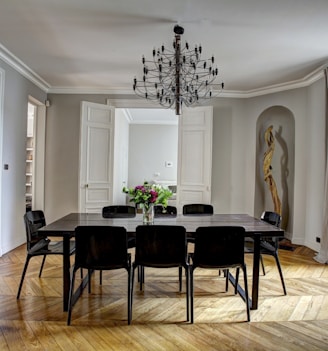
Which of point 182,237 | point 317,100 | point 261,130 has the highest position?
point 317,100

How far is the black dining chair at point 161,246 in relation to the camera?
93.3 inches

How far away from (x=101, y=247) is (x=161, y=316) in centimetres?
78

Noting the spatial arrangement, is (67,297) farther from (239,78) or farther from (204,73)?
(239,78)

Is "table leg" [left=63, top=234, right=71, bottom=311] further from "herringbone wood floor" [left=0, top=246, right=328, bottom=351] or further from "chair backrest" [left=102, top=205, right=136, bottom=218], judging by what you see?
"chair backrest" [left=102, top=205, right=136, bottom=218]

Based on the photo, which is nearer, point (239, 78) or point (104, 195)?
point (239, 78)

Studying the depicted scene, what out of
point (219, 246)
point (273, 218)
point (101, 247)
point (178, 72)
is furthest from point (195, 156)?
point (101, 247)

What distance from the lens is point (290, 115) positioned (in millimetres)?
5371

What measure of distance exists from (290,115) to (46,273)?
4759 mm

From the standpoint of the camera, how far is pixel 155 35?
3.36 meters

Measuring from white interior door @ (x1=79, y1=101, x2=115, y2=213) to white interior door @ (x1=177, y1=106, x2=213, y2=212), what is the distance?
1.32m

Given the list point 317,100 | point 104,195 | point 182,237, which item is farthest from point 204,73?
point 182,237

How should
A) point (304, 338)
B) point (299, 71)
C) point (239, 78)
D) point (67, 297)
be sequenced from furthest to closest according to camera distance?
1. point (239, 78)
2. point (299, 71)
3. point (67, 297)
4. point (304, 338)

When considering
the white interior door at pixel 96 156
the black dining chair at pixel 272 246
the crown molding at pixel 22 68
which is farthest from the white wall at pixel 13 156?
the black dining chair at pixel 272 246

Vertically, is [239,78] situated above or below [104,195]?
above
